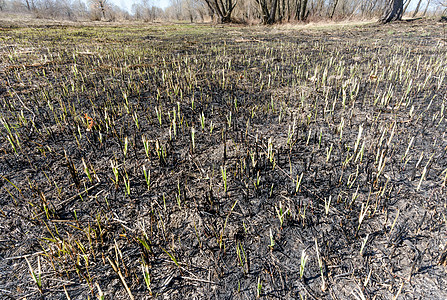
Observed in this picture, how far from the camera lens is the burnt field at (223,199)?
1176 mm

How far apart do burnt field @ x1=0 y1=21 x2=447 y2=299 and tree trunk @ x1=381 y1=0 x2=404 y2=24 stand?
13.0m

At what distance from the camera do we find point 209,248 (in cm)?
134

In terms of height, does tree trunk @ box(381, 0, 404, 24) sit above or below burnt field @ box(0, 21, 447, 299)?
above

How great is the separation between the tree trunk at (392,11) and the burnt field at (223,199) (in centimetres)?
1301

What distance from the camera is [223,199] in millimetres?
1700

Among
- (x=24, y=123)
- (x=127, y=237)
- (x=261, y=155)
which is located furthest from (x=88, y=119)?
(x=261, y=155)

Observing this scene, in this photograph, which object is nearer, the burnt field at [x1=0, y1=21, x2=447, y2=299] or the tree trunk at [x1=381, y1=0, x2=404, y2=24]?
the burnt field at [x1=0, y1=21, x2=447, y2=299]

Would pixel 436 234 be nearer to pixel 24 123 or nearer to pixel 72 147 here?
pixel 72 147

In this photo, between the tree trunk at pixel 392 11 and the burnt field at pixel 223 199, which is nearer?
the burnt field at pixel 223 199

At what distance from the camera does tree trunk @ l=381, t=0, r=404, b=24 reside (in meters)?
12.2

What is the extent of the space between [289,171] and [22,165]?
251 centimetres

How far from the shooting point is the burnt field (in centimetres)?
118

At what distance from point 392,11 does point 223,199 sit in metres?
16.8

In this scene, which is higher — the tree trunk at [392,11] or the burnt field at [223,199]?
the tree trunk at [392,11]
